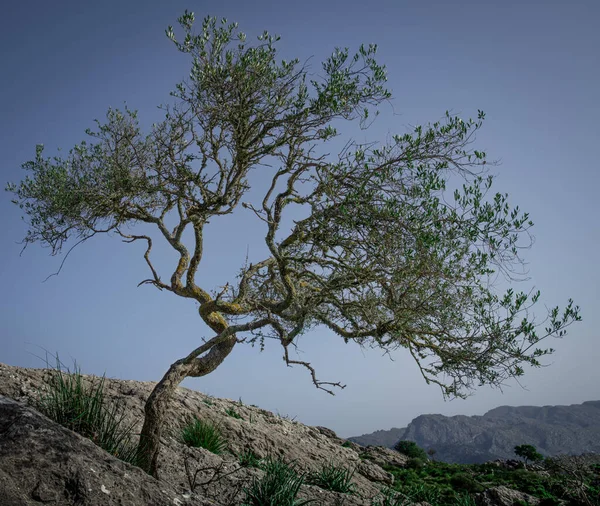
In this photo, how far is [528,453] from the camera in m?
22.3

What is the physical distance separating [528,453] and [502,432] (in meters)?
25.4

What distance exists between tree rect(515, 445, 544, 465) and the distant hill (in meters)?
15.7

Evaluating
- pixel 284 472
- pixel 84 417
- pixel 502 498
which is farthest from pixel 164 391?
pixel 502 498

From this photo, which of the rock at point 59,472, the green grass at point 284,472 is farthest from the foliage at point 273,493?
the rock at point 59,472

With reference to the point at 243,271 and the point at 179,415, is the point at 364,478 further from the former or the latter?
the point at 243,271

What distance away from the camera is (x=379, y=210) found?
32.2ft

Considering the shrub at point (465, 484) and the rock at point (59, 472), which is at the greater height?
the rock at point (59, 472)

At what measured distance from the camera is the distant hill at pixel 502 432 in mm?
41438

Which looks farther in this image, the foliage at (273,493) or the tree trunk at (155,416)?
the tree trunk at (155,416)

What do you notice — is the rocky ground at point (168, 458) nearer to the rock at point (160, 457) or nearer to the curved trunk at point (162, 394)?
the rock at point (160, 457)

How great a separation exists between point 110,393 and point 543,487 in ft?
43.4

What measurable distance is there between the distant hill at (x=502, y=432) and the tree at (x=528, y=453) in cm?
1567

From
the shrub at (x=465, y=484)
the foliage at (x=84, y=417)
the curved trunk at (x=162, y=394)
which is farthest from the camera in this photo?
the shrub at (x=465, y=484)

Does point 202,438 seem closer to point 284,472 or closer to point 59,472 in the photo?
point 284,472
